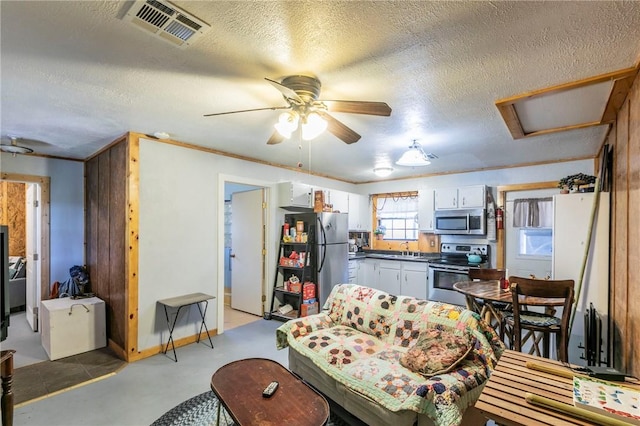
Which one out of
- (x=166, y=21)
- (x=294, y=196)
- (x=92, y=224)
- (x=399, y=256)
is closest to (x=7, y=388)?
(x=166, y=21)

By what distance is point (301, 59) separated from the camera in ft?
6.05

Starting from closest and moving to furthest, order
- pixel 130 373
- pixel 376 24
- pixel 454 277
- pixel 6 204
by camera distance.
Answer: pixel 376 24, pixel 130 373, pixel 454 277, pixel 6 204

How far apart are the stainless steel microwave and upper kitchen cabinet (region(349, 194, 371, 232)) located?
5.31ft

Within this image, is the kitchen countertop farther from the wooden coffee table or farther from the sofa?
the wooden coffee table

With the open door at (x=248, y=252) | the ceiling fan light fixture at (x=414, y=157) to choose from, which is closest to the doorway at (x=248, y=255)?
the open door at (x=248, y=252)

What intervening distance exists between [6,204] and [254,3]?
22.7ft

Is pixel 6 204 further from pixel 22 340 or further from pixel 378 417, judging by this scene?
pixel 378 417

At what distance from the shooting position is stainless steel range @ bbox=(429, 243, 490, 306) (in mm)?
5105

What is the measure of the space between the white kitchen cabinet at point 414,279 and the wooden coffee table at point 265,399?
13.1 ft

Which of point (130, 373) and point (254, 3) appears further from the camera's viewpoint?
point (130, 373)

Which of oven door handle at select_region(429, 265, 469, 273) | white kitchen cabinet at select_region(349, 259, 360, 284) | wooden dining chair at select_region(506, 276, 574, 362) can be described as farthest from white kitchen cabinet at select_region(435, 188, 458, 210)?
wooden dining chair at select_region(506, 276, 574, 362)

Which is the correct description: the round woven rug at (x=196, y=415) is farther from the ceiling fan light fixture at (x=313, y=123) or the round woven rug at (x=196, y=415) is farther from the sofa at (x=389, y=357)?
the ceiling fan light fixture at (x=313, y=123)

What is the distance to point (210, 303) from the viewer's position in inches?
160

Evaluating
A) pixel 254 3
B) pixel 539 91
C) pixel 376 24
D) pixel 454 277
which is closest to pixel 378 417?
pixel 376 24
